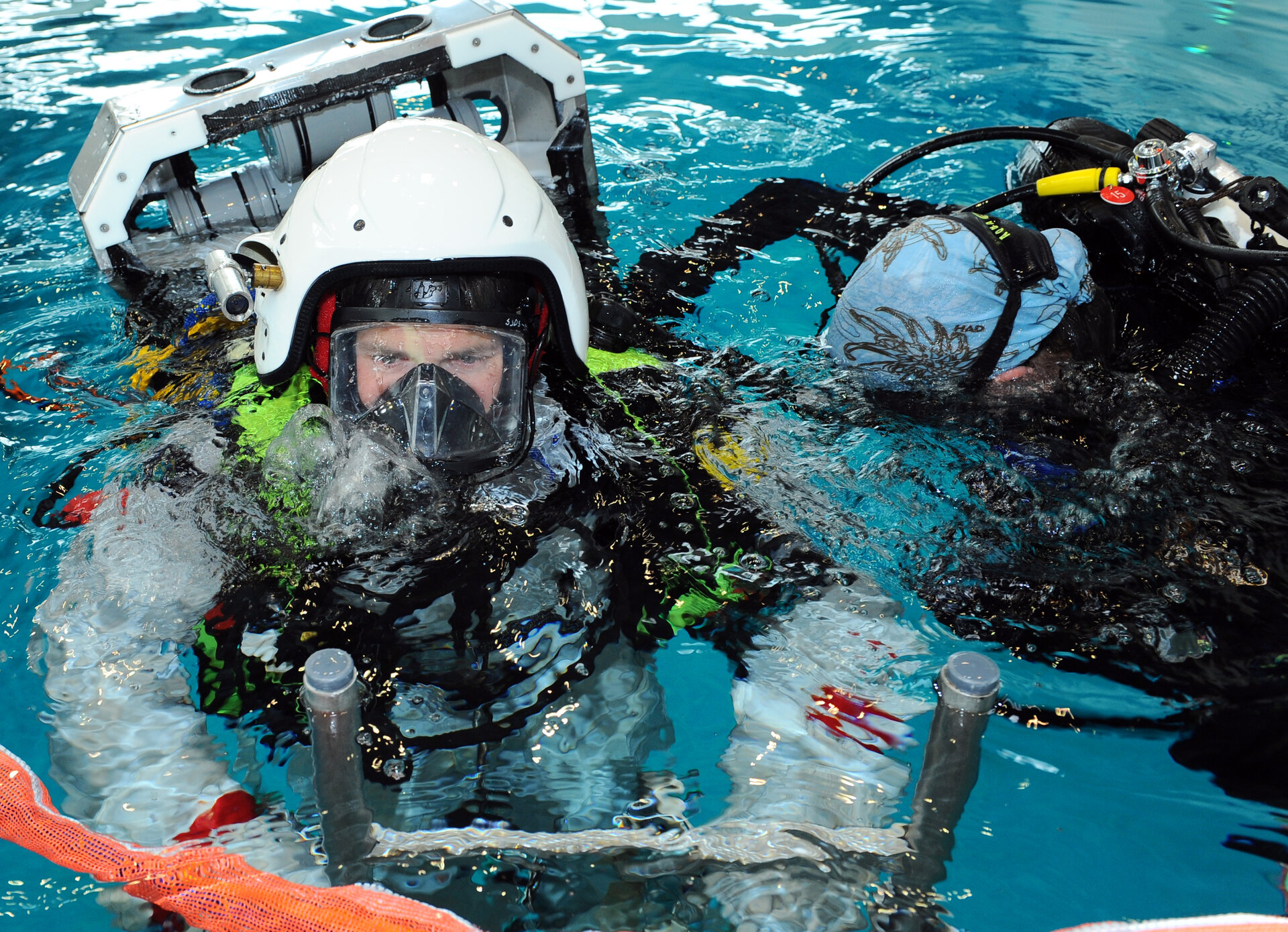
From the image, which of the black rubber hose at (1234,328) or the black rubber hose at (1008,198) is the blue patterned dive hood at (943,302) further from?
the black rubber hose at (1008,198)

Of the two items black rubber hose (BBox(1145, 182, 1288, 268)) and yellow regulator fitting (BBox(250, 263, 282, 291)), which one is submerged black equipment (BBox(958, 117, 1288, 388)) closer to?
black rubber hose (BBox(1145, 182, 1288, 268))

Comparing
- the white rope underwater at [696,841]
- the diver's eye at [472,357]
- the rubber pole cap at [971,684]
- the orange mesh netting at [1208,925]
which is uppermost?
the rubber pole cap at [971,684]

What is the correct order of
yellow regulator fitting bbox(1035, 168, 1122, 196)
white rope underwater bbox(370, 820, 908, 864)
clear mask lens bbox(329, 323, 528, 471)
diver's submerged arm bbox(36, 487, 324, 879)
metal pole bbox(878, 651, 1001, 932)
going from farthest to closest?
yellow regulator fitting bbox(1035, 168, 1122, 196) < clear mask lens bbox(329, 323, 528, 471) < diver's submerged arm bbox(36, 487, 324, 879) < white rope underwater bbox(370, 820, 908, 864) < metal pole bbox(878, 651, 1001, 932)

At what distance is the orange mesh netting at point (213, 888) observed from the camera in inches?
62.8

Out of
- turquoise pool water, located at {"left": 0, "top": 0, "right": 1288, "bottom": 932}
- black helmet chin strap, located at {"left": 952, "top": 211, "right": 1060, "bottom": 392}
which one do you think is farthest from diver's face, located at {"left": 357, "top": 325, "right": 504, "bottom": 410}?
black helmet chin strap, located at {"left": 952, "top": 211, "right": 1060, "bottom": 392}

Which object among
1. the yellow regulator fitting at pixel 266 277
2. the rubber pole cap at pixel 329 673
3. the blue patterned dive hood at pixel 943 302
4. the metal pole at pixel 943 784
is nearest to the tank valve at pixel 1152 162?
the blue patterned dive hood at pixel 943 302

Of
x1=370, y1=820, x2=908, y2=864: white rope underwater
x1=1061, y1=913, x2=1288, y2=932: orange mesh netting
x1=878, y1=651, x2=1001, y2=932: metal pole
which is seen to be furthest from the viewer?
x1=370, y1=820, x2=908, y2=864: white rope underwater

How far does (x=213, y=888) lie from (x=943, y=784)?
1.24 m

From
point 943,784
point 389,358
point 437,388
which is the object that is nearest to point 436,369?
point 437,388

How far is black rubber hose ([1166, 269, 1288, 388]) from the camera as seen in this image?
295 cm

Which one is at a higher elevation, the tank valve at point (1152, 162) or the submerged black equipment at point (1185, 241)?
the tank valve at point (1152, 162)

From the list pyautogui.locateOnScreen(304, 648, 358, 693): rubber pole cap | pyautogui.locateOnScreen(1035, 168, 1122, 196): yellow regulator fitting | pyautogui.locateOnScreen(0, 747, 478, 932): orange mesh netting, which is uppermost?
pyautogui.locateOnScreen(304, 648, 358, 693): rubber pole cap

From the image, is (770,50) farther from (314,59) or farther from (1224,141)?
(314,59)

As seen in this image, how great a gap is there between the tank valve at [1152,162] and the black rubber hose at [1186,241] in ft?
0.13
